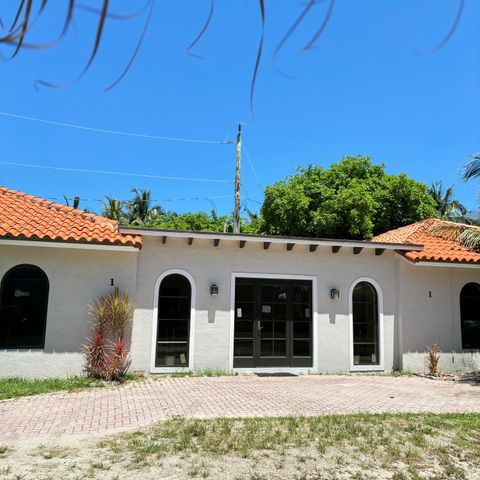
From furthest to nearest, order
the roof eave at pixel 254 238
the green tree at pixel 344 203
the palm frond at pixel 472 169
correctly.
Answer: the green tree at pixel 344 203 → the palm frond at pixel 472 169 → the roof eave at pixel 254 238

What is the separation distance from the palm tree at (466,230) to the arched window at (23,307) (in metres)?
11.5

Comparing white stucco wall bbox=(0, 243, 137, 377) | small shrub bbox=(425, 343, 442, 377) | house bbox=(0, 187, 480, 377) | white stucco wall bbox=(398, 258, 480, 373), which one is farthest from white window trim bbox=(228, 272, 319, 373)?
small shrub bbox=(425, 343, 442, 377)

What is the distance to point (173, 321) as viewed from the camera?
39.3 feet

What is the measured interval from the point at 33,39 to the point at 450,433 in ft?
25.5

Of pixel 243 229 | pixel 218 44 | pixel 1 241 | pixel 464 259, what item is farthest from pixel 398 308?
pixel 243 229

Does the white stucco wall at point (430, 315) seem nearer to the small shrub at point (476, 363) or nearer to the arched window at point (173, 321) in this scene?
the small shrub at point (476, 363)

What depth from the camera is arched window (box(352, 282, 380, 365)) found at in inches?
520

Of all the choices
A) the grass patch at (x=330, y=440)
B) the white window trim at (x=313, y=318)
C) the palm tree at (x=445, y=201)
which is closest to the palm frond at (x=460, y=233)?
the white window trim at (x=313, y=318)

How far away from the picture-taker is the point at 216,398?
9.19m

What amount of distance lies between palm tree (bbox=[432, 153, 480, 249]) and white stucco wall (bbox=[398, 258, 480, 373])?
0.97 metres

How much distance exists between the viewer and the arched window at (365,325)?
Result: 13203mm

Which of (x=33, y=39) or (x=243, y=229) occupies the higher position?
(x=243, y=229)

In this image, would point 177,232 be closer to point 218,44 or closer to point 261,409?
point 261,409

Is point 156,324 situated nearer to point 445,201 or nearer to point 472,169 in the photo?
point 472,169
